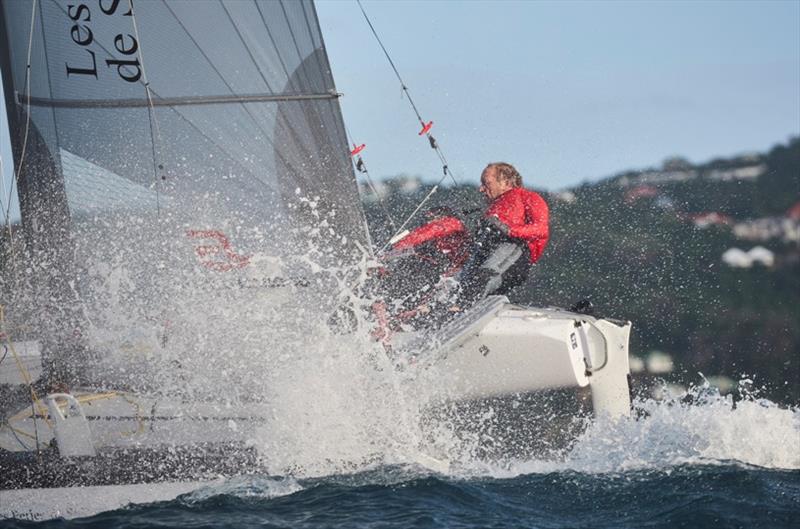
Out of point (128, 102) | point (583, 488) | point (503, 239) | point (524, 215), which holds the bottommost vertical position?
point (583, 488)

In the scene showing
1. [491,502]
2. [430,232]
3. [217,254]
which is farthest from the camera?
[217,254]

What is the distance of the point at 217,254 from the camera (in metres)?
5.99

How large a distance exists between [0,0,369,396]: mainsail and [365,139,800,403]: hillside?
1101 centimetres

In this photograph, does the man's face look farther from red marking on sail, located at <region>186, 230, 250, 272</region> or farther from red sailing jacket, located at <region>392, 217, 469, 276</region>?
red marking on sail, located at <region>186, 230, 250, 272</region>

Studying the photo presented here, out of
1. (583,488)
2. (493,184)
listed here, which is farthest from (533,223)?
(583,488)

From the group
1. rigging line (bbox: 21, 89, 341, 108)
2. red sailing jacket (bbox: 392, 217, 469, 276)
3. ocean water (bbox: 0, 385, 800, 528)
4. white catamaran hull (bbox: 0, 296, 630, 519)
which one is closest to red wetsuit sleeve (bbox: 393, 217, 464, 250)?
red sailing jacket (bbox: 392, 217, 469, 276)

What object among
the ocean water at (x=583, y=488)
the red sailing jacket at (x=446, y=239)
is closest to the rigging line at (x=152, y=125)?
the red sailing jacket at (x=446, y=239)

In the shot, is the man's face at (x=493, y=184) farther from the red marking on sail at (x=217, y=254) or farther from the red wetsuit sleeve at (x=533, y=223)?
the red marking on sail at (x=217, y=254)

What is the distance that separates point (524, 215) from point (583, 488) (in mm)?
1440

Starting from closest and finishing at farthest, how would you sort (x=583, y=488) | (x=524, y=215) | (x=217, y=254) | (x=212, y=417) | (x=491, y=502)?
(x=491, y=502) < (x=583, y=488) < (x=212, y=417) < (x=524, y=215) < (x=217, y=254)

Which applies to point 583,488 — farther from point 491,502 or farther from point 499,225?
point 499,225

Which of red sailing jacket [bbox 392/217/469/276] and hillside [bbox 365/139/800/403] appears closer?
red sailing jacket [bbox 392/217/469/276]

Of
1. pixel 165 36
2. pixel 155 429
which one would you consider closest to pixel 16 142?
pixel 165 36

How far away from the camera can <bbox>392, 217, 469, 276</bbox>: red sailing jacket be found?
580cm
